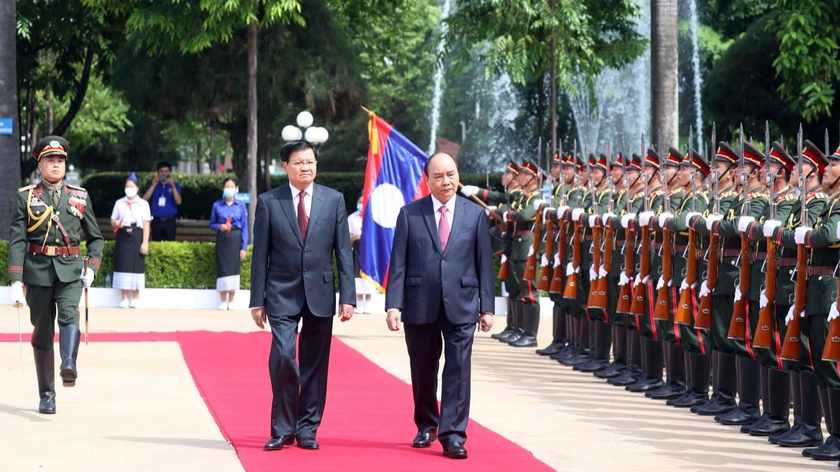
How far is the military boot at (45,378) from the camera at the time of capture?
9.62 m

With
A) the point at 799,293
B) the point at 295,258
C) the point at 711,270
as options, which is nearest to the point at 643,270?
the point at 711,270

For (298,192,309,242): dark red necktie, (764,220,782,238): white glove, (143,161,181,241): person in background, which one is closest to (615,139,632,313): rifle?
(764,220,782,238): white glove

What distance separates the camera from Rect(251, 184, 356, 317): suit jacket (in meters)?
8.21

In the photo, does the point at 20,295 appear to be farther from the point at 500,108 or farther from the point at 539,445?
the point at 500,108

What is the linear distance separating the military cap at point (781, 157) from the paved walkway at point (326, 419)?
5.97ft

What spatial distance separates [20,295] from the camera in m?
9.52

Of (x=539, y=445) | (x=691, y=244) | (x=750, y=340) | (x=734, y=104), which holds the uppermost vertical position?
(x=734, y=104)

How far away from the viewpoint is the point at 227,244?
1923 centimetres

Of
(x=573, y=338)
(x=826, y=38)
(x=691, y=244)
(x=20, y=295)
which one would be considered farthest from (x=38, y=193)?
(x=826, y=38)

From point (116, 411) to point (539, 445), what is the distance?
122 inches

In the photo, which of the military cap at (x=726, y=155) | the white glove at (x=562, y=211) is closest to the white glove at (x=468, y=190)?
the white glove at (x=562, y=211)

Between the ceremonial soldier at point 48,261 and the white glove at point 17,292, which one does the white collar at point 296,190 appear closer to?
the ceremonial soldier at point 48,261

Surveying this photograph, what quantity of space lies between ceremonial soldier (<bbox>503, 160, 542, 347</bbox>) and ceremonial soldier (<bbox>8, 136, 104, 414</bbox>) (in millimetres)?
5827

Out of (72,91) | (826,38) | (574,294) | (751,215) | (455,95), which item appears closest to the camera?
(751,215)
